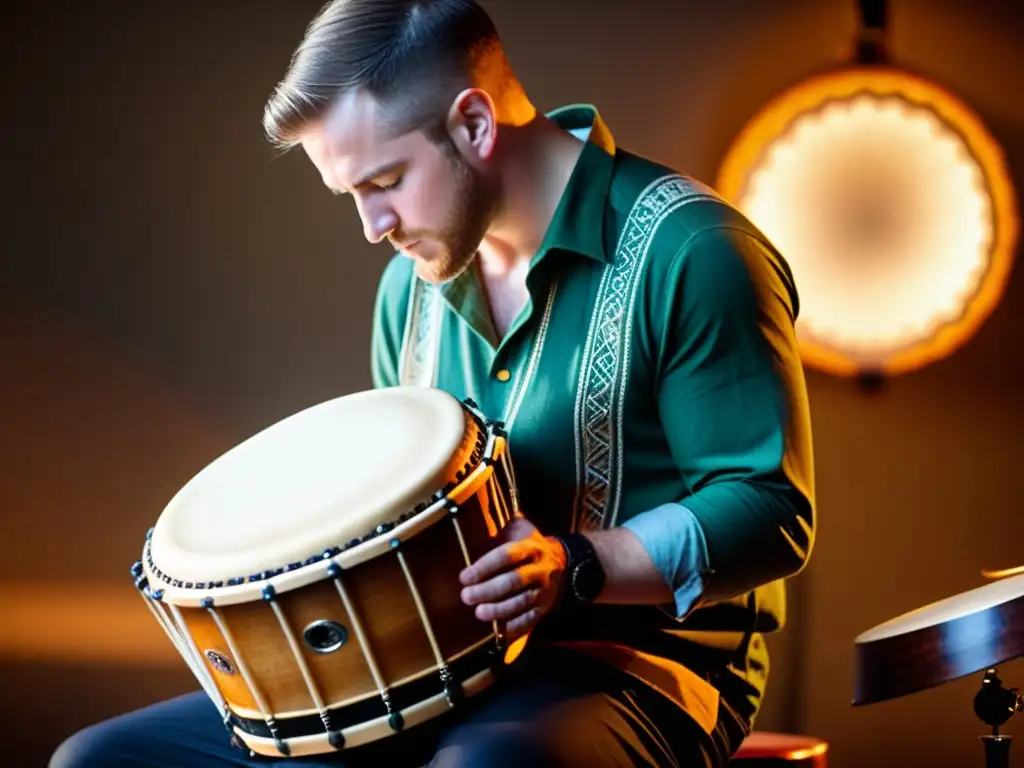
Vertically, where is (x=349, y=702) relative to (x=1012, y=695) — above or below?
above

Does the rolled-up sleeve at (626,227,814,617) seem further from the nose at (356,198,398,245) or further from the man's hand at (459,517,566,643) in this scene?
the nose at (356,198,398,245)

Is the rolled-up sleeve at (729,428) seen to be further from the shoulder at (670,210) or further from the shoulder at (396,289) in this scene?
the shoulder at (396,289)

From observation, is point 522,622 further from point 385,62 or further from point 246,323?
point 246,323

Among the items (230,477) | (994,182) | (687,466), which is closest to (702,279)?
(687,466)

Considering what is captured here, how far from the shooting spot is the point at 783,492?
1531mm

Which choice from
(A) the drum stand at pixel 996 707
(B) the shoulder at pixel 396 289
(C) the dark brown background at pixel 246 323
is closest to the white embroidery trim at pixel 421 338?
(B) the shoulder at pixel 396 289

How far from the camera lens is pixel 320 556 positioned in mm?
1300

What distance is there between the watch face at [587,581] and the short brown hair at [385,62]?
62cm

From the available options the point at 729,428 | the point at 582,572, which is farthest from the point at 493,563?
the point at 729,428

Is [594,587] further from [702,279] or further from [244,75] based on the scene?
[244,75]

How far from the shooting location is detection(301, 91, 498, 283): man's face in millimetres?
1642

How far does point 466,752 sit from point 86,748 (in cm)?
53

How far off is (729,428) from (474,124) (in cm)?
53

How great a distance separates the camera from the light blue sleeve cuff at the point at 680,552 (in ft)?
4.88
